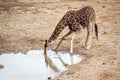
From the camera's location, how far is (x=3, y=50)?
42.5 ft

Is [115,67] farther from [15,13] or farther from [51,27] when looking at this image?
[15,13]

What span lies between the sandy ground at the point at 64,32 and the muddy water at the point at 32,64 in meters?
0.36

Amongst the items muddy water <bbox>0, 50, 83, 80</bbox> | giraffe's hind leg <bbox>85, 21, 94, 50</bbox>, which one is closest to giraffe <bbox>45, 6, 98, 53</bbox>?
giraffe's hind leg <bbox>85, 21, 94, 50</bbox>

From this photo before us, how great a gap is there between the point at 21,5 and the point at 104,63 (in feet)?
32.7

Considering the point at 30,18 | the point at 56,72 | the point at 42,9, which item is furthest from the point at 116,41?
the point at 42,9

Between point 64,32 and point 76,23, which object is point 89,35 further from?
point 64,32

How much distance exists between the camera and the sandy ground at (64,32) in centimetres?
1088

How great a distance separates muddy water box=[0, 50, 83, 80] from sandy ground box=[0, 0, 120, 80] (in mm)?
358

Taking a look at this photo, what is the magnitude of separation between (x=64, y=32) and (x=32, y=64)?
11.1 feet

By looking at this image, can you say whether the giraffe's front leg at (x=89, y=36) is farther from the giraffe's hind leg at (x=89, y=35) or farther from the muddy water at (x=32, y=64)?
the muddy water at (x=32, y=64)

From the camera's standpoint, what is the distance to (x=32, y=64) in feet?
38.3

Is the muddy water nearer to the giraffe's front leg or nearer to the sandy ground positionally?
the sandy ground

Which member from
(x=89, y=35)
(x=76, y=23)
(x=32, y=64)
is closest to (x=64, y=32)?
(x=89, y=35)

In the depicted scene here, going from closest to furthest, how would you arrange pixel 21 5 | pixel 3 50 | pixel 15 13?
pixel 3 50 < pixel 15 13 < pixel 21 5
